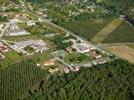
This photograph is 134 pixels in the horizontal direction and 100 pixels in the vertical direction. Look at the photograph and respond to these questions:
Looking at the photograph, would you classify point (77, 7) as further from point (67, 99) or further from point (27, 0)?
point (67, 99)

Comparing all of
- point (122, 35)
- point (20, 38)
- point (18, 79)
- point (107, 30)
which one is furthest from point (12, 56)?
point (122, 35)

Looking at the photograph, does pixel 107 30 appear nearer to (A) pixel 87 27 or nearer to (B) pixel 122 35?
(B) pixel 122 35

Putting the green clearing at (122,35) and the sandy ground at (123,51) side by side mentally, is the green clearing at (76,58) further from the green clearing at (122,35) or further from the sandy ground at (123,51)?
the green clearing at (122,35)

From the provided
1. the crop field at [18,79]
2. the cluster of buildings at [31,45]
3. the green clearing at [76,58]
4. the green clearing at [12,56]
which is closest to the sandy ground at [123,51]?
the green clearing at [76,58]

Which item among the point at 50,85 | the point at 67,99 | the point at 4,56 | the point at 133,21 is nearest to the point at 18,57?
the point at 4,56

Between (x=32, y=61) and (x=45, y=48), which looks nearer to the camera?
(x=32, y=61)

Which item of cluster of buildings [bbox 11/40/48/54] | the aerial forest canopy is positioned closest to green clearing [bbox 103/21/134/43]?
cluster of buildings [bbox 11/40/48/54]

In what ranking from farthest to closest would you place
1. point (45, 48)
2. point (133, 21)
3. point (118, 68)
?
1. point (133, 21)
2. point (45, 48)
3. point (118, 68)
